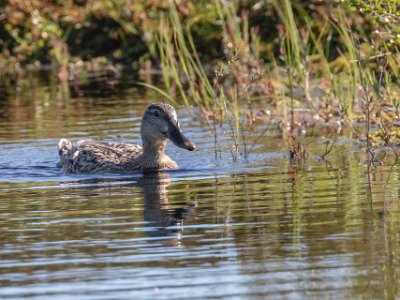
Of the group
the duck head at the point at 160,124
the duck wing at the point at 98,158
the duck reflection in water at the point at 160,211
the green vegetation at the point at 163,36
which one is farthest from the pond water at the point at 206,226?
the green vegetation at the point at 163,36

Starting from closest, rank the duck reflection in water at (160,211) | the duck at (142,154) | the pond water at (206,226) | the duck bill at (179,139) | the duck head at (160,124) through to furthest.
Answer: the pond water at (206,226) → the duck reflection in water at (160,211) → the duck bill at (179,139) → the duck head at (160,124) → the duck at (142,154)

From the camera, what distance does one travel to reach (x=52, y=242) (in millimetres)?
7973

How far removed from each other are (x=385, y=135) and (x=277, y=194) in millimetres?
2370

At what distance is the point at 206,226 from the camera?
8.33m

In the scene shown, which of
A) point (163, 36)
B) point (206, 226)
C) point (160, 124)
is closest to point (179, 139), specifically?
point (160, 124)

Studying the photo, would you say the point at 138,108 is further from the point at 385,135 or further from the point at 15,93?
the point at 385,135

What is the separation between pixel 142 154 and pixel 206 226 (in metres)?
3.84

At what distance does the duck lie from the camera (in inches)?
470

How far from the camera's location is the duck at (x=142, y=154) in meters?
11.9

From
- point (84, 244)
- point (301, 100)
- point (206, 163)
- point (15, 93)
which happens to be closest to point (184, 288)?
point (84, 244)

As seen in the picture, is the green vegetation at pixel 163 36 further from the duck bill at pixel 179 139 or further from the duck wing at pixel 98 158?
the duck bill at pixel 179 139

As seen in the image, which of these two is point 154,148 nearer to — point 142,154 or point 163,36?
point 142,154

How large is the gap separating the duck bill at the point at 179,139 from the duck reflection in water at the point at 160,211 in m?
0.43

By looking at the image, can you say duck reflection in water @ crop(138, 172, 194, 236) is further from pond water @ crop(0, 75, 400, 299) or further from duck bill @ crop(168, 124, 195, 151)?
duck bill @ crop(168, 124, 195, 151)
